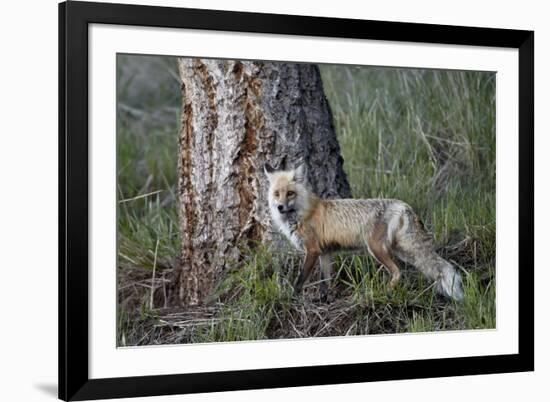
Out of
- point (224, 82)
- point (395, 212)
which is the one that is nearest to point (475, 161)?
point (395, 212)

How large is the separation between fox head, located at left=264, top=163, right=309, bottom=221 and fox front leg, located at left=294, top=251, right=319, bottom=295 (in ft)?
0.65

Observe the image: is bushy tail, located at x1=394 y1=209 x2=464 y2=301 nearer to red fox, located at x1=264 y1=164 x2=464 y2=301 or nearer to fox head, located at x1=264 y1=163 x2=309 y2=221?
red fox, located at x1=264 y1=164 x2=464 y2=301

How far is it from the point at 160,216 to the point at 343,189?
2.77ft

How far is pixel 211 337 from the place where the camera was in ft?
14.5

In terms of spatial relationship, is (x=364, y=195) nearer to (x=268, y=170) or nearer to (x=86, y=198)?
(x=268, y=170)

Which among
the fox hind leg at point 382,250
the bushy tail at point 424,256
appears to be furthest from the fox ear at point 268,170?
the bushy tail at point 424,256

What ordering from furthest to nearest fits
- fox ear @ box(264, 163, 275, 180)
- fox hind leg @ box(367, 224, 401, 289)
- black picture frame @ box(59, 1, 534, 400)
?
1. fox hind leg @ box(367, 224, 401, 289)
2. fox ear @ box(264, 163, 275, 180)
3. black picture frame @ box(59, 1, 534, 400)

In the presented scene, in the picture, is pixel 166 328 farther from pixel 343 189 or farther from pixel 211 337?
pixel 343 189

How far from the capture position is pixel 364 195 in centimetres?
479

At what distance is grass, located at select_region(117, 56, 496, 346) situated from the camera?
14.6 feet

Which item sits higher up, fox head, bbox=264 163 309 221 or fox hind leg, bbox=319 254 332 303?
fox head, bbox=264 163 309 221

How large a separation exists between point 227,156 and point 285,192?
30 centimetres

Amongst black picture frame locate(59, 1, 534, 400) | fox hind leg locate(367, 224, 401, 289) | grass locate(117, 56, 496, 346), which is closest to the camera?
black picture frame locate(59, 1, 534, 400)

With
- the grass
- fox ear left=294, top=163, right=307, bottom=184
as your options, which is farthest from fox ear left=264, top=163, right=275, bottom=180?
the grass
